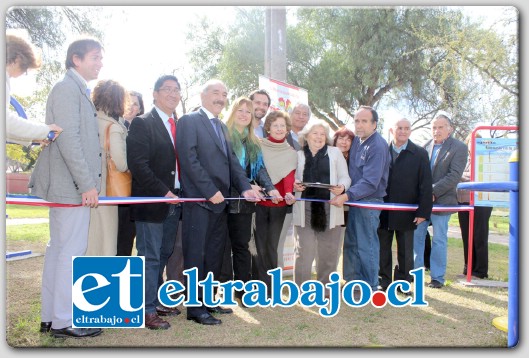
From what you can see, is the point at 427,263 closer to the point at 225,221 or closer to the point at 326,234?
the point at 326,234

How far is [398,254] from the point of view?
4840mm

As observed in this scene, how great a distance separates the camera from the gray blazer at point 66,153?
3.18 m

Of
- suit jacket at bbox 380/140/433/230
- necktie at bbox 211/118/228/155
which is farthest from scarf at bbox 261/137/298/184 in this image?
suit jacket at bbox 380/140/433/230

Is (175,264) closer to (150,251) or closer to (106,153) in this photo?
(150,251)

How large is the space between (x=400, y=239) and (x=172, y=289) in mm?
2294

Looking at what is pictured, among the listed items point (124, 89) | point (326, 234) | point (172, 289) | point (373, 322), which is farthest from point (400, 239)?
point (124, 89)

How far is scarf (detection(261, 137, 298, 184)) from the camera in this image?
4285 mm

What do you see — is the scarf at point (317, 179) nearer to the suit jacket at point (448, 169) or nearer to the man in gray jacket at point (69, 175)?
the suit jacket at point (448, 169)

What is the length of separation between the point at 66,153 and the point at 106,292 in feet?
2.93

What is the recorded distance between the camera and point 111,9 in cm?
351

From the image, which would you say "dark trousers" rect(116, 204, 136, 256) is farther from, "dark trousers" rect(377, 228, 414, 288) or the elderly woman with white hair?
"dark trousers" rect(377, 228, 414, 288)

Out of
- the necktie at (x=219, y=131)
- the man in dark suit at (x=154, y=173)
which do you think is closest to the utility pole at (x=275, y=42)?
the necktie at (x=219, y=131)

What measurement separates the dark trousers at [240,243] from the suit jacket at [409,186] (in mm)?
1346

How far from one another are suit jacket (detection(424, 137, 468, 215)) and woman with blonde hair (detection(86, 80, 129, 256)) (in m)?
3.02
